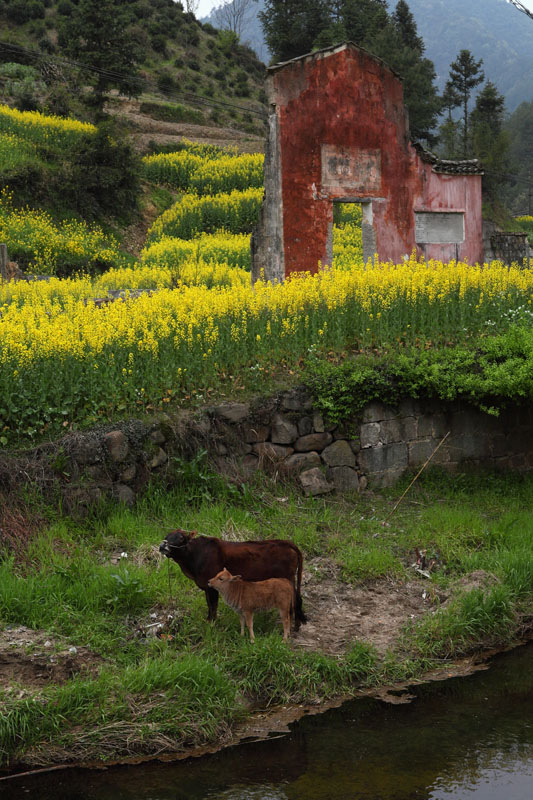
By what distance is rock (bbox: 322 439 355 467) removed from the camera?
9.74 m

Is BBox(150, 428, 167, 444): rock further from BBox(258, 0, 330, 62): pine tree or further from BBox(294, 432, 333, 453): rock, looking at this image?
BBox(258, 0, 330, 62): pine tree

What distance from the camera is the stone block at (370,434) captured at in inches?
388

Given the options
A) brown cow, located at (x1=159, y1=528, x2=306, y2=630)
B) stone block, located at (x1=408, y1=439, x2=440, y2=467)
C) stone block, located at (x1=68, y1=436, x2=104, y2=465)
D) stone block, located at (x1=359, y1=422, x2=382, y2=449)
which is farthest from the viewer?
stone block, located at (x1=408, y1=439, x2=440, y2=467)

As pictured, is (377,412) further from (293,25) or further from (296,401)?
(293,25)

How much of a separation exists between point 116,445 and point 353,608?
110 inches

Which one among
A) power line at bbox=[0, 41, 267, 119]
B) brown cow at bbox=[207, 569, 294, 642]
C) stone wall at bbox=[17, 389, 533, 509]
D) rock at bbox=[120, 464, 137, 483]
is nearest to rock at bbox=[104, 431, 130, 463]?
stone wall at bbox=[17, 389, 533, 509]

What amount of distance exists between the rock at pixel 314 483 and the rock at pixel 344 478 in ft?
0.36

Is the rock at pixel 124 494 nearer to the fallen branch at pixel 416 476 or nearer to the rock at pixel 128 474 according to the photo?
the rock at pixel 128 474

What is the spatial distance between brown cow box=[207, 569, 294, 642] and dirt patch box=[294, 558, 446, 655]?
413 mm

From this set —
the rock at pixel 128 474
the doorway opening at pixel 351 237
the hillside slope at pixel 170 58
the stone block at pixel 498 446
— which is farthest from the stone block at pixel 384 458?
the hillside slope at pixel 170 58

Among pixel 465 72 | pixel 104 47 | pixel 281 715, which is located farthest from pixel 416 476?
pixel 465 72

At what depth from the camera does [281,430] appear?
31.4 feet

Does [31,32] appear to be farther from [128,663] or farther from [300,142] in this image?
[128,663]

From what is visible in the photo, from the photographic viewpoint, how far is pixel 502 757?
551 cm
